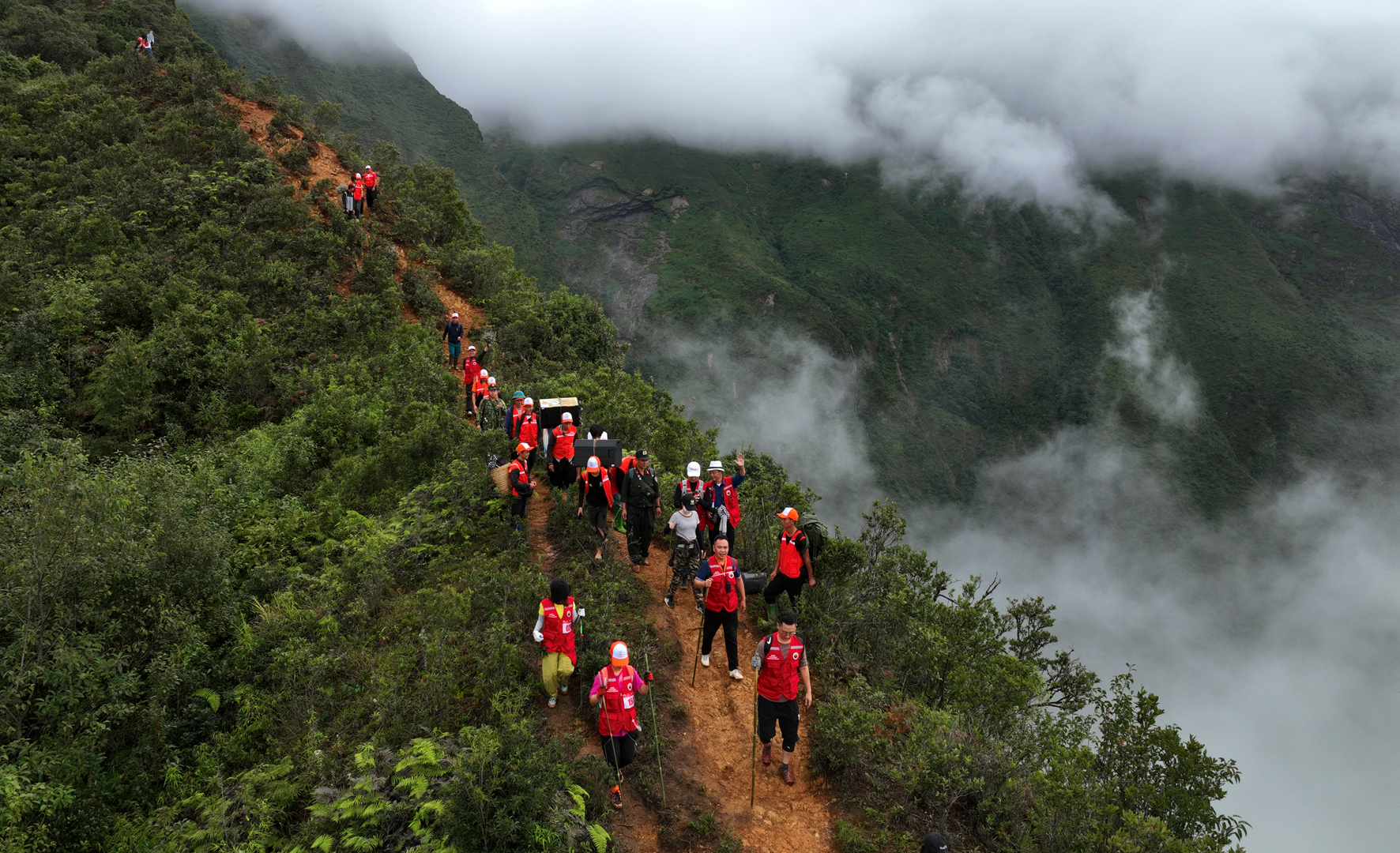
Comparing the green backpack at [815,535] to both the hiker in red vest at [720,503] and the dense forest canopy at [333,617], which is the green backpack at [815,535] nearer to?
the dense forest canopy at [333,617]

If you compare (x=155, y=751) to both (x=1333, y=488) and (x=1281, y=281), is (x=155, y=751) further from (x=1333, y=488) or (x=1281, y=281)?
(x=1281, y=281)

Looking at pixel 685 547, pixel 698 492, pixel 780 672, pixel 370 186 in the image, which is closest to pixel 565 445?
pixel 698 492

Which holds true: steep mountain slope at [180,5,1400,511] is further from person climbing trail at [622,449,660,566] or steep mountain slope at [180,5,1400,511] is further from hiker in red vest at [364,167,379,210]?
person climbing trail at [622,449,660,566]

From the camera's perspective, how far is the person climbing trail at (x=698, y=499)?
1041cm

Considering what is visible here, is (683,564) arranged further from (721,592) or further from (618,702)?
(618,702)

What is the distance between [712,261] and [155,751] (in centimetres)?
13318

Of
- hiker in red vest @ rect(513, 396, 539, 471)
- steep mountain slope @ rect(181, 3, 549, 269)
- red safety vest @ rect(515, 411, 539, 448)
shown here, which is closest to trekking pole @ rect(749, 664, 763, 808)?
hiker in red vest @ rect(513, 396, 539, 471)

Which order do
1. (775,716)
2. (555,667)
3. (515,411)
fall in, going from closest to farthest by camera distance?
(775,716) → (555,667) → (515,411)

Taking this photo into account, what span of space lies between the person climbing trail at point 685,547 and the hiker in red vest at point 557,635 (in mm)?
2430

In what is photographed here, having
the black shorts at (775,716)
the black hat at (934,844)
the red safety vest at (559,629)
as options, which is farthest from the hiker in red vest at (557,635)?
the black hat at (934,844)

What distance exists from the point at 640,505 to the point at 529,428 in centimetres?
303

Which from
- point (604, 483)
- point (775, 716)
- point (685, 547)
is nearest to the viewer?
point (775, 716)

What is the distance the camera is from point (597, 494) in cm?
1069

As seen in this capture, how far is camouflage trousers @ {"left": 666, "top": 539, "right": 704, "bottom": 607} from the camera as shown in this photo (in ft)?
33.2
